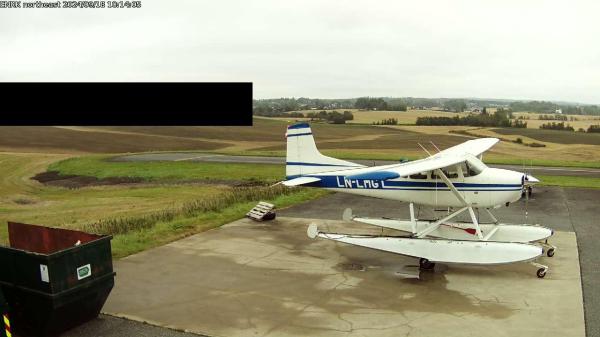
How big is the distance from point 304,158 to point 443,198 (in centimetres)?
438

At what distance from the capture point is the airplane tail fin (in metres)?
14.8

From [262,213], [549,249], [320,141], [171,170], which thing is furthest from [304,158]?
[320,141]

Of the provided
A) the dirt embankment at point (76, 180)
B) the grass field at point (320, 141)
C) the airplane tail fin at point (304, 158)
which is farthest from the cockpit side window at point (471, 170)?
the grass field at point (320, 141)

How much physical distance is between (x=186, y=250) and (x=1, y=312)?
6.37 m

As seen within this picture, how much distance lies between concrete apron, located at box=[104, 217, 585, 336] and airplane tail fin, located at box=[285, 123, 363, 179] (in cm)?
233

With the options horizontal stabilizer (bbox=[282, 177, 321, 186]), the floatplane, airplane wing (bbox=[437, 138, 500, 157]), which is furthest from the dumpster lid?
airplane wing (bbox=[437, 138, 500, 157])

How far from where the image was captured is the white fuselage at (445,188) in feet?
41.1

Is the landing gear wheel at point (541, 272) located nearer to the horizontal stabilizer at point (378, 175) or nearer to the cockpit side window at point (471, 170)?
the cockpit side window at point (471, 170)

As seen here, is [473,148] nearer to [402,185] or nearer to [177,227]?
[402,185]

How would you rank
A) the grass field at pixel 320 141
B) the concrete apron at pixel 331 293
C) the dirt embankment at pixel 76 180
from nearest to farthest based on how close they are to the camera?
the concrete apron at pixel 331 293 → the dirt embankment at pixel 76 180 → the grass field at pixel 320 141

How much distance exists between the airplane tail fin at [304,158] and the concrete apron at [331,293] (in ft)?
7.63

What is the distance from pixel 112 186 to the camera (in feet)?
115

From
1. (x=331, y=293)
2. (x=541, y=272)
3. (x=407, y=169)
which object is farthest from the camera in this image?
(x=407, y=169)

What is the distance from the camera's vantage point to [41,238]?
32.9 feet
